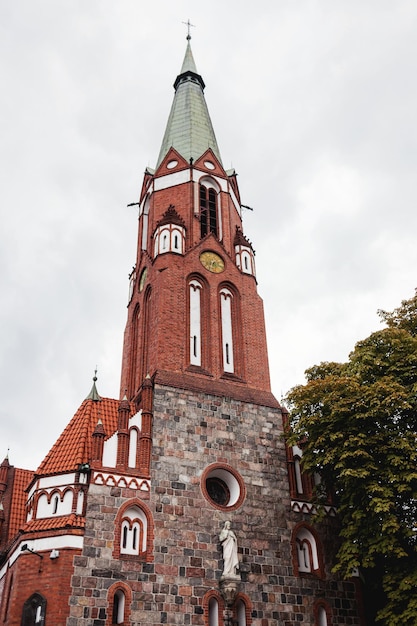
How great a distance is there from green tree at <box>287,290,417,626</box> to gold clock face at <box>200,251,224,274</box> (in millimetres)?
7189

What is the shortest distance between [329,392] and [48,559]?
31.8 feet

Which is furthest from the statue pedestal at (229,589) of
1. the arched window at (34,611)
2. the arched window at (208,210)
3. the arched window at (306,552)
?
the arched window at (208,210)

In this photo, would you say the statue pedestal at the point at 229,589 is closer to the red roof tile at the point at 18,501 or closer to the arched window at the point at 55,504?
the arched window at the point at 55,504

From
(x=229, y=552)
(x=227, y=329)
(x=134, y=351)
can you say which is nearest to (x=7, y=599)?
(x=229, y=552)

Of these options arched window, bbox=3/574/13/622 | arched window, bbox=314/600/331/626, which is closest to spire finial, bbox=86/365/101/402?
arched window, bbox=3/574/13/622

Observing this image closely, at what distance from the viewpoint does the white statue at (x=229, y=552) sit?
1814 cm

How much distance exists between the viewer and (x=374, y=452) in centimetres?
1856

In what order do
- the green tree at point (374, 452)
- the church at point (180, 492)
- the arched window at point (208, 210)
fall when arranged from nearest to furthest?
the church at point (180, 492)
the green tree at point (374, 452)
the arched window at point (208, 210)

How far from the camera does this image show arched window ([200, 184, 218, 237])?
27.8 metres

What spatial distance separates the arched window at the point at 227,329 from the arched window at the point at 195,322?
1.04m

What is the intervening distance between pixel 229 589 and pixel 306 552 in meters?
3.66

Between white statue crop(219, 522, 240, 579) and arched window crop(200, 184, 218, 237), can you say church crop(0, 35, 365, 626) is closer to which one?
white statue crop(219, 522, 240, 579)

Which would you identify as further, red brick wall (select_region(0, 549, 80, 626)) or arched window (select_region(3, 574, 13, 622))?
arched window (select_region(3, 574, 13, 622))

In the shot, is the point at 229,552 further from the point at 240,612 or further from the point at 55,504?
the point at 55,504
